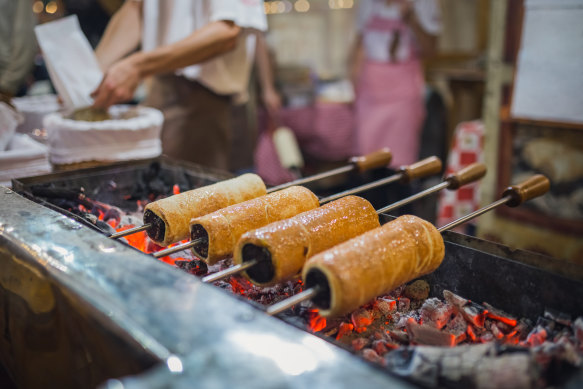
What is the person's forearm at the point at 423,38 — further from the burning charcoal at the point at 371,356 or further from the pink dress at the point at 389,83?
the burning charcoal at the point at 371,356

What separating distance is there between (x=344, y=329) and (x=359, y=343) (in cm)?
11

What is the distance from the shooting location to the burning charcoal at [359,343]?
1.44 metres

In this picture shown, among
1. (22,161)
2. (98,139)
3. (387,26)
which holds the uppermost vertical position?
(387,26)

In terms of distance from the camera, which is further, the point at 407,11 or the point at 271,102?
the point at 271,102

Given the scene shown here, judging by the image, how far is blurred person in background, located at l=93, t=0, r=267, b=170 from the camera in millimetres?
2971

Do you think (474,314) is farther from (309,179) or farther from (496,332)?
(309,179)

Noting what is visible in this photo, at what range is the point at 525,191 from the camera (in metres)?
1.96

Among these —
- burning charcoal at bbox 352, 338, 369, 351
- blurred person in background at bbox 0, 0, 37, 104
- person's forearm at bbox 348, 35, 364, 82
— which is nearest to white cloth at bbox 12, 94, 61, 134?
blurred person in background at bbox 0, 0, 37, 104

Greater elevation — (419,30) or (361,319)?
(419,30)

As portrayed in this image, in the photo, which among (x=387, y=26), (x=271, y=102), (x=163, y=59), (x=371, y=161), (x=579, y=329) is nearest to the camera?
(x=579, y=329)

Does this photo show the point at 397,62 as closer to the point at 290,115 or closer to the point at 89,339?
the point at 290,115

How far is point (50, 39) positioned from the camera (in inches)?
110

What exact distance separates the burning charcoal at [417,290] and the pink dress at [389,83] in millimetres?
5063

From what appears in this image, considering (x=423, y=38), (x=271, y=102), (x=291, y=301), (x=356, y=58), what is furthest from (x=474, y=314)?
(x=356, y=58)
